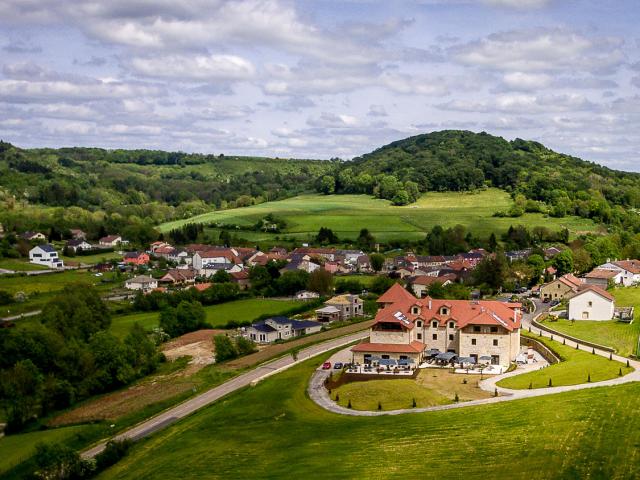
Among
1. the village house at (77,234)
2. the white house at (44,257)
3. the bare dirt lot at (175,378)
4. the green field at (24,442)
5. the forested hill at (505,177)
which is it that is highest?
the forested hill at (505,177)

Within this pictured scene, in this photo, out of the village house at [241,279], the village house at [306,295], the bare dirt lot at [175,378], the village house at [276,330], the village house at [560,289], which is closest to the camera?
the bare dirt lot at [175,378]

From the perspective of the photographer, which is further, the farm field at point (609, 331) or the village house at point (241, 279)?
the village house at point (241, 279)

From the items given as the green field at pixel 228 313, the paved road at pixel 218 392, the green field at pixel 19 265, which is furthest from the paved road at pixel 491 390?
the green field at pixel 19 265

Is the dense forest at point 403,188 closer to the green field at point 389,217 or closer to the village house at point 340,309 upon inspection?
the green field at point 389,217

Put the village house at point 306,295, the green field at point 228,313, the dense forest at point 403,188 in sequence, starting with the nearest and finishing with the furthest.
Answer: the green field at point 228,313 < the village house at point 306,295 < the dense forest at point 403,188

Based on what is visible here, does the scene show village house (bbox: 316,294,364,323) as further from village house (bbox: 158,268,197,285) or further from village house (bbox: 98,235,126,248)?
village house (bbox: 98,235,126,248)

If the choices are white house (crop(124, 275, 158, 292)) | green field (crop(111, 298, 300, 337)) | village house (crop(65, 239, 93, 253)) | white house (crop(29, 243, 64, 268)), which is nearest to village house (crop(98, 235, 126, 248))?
village house (crop(65, 239, 93, 253))

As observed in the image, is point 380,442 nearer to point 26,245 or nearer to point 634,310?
point 634,310

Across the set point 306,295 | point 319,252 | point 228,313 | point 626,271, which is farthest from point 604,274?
point 319,252
